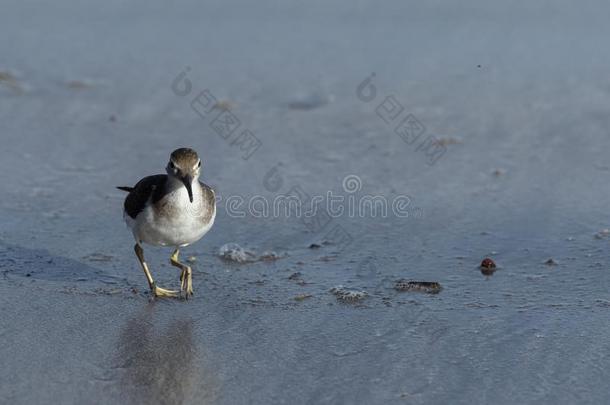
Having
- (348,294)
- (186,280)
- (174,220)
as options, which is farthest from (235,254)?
(348,294)

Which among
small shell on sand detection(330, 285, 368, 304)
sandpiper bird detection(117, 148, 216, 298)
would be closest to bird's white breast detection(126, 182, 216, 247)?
sandpiper bird detection(117, 148, 216, 298)

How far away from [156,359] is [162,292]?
1.28 metres

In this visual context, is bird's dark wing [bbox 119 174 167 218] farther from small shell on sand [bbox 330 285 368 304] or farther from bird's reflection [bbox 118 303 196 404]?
small shell on sand [bbox 330 285 368 304]

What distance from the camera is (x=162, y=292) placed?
7484 mm

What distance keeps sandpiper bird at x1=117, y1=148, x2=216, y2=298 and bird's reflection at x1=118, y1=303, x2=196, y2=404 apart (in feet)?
1.81

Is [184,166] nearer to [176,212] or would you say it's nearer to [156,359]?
[176,212]

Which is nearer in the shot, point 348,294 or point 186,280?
point 348,294

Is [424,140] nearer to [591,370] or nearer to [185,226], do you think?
[185,226]

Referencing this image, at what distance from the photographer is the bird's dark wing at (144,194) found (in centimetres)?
764

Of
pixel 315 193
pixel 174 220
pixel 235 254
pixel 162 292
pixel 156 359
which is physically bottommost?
pixel 156 359

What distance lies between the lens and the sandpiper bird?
24.6 ft

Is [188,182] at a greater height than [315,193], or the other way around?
[315,193]

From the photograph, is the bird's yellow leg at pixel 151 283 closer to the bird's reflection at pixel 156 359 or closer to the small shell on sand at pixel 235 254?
the bird's reflection at pixel 156 359

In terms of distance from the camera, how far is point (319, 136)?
11.2 m
